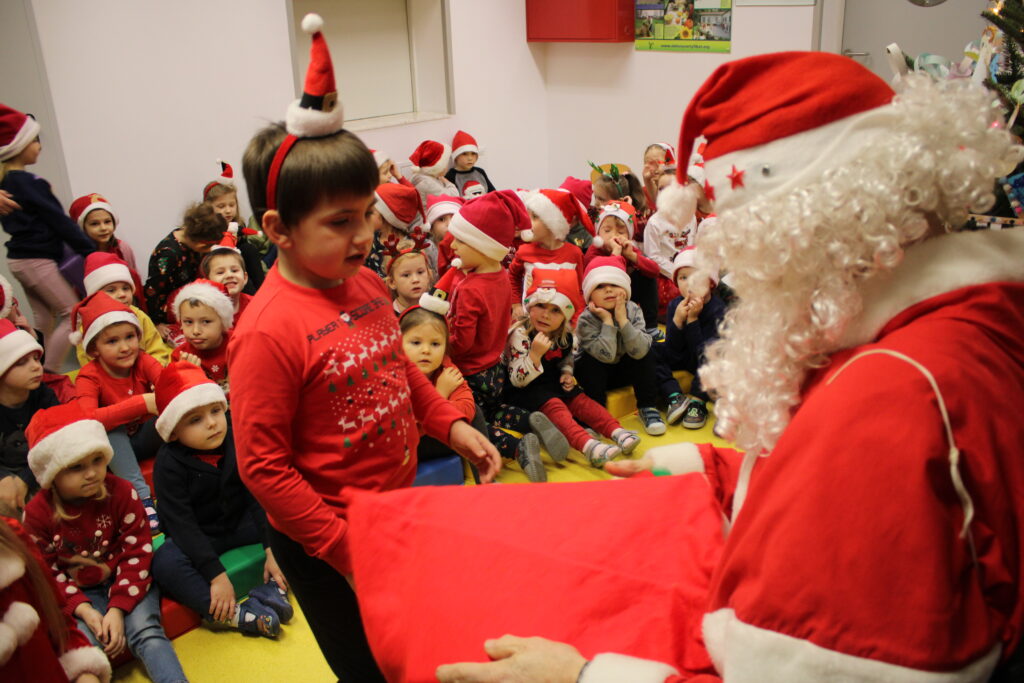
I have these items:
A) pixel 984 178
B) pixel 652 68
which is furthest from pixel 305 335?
pixel 652 68

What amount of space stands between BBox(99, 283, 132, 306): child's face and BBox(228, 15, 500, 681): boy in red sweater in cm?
328

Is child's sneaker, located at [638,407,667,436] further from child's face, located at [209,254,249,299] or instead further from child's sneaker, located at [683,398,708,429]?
child's face, located at [209,254,249,299]

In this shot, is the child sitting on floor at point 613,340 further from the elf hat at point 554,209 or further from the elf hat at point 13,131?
the elf hat at point 13,131

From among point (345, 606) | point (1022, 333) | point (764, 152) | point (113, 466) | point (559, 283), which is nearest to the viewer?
point (1022, 333)

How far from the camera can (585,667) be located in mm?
1279

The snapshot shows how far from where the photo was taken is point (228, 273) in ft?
14.8

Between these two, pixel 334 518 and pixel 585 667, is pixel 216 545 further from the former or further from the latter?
pixel 585 667

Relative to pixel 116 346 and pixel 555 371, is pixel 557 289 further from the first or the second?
pixel 116 346

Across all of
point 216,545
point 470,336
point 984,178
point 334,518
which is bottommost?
point 216,545

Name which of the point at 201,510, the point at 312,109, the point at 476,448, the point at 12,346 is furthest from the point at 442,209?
the point at 312,109

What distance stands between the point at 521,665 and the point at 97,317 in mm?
3386

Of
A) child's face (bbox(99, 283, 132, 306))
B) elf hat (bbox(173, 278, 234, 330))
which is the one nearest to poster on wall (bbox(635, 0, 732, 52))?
elf hat (bbox(173, 278, 234, 330))

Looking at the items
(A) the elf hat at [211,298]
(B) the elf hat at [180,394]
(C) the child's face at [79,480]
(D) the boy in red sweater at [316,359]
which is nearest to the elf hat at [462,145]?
(A) the elf hat at [211,298]

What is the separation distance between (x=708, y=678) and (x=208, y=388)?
8.00 feet
